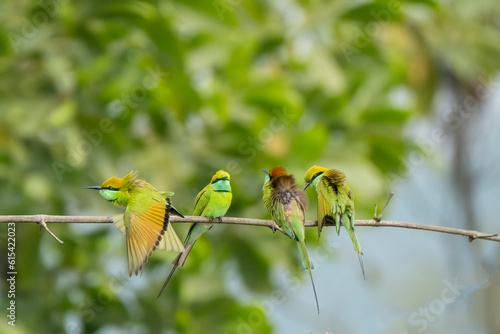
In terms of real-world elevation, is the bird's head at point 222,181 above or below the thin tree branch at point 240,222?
above

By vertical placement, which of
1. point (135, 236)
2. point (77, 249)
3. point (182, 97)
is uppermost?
point (182, 97)

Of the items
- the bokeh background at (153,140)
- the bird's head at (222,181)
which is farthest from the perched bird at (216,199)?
the bokeh background at (153,140)

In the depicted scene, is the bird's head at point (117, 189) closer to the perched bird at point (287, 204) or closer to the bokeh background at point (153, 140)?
the perched bird at point (287, 204)

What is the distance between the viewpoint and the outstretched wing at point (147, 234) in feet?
0.92

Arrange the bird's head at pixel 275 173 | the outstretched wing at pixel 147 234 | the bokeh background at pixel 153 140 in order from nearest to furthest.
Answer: the outstretched wing at pixel 147 234
the bird's head at pixel 275 173
the bokeh background at pixel 153 140

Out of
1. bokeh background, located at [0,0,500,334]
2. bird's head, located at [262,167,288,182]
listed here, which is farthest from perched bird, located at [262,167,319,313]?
bokeh background, located at [0,0,500,334]

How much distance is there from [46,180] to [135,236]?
143 cm

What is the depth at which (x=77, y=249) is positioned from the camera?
5.48 ft

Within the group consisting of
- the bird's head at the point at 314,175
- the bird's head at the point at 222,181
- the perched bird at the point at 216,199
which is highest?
the bird's head at the point at 314,175

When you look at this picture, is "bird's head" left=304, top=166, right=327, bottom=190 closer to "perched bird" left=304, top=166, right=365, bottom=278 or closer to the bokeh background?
"perched bird" left=304, top=166, right=365, bottom=278

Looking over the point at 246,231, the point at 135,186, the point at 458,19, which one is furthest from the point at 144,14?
the point at 458,19

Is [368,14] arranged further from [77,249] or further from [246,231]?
[77,249]

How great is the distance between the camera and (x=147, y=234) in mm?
289

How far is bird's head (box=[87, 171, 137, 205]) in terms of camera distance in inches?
14.4
